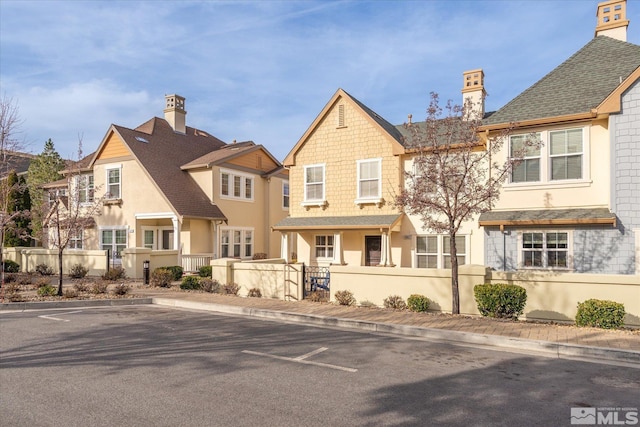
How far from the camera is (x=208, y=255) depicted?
23953 millimetres

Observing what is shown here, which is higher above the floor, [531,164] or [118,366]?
[531,164]

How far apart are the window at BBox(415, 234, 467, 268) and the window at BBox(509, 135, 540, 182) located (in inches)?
142

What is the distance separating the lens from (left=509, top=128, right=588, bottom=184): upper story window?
557 inches

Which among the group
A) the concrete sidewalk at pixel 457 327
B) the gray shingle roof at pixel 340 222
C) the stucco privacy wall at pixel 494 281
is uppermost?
the gray shingle roof at pixel 340 222

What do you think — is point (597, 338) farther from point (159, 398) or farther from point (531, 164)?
point (159, 398)

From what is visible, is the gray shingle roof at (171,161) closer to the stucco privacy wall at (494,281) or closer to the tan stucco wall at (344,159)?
the tan stucco wall at (344,159)

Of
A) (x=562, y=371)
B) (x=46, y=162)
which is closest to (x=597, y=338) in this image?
(x=562, y=371)

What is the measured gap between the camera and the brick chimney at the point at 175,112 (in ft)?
95.7

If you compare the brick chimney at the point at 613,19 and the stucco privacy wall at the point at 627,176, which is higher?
the brick chimney at the point at 613,19

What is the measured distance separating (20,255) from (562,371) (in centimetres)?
2865

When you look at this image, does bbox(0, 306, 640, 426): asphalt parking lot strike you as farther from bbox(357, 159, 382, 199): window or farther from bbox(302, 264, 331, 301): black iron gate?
bbox(357, 159, 382, 199): window

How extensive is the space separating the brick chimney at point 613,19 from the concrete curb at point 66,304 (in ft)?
66.6

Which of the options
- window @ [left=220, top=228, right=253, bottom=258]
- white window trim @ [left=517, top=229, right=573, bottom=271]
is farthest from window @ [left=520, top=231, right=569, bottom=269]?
window @ [left=220, top=228, right=253, bottom=258]

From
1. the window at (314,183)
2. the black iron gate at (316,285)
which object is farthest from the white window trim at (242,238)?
the black iron gate at (316,285)
